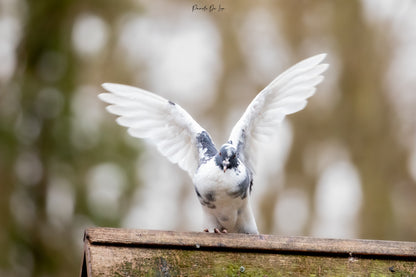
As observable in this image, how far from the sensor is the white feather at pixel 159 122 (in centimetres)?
454

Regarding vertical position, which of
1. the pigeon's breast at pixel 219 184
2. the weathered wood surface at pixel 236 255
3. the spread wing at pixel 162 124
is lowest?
the weathered wood surface at pixel 236 255

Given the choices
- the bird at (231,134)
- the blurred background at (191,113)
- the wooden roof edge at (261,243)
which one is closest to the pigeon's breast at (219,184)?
the bird at (231,134)

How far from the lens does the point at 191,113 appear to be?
906cm

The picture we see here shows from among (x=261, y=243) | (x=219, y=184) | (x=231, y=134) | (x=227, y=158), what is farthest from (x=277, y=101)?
(x=261, y=243)

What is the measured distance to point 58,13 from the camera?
9.24m

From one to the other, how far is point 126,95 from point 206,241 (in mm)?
1528

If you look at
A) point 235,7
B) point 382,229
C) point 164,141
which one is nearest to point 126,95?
point 164,141

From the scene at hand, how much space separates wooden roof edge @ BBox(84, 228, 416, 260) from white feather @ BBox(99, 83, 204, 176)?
1331 mm

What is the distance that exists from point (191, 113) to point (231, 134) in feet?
14.9

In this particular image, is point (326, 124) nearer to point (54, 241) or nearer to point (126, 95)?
point (54, 241)

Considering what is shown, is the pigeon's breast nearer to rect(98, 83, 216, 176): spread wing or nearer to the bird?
the bird

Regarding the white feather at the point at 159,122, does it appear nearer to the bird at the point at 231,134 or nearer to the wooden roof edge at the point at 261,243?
the bird at the point at 231,134

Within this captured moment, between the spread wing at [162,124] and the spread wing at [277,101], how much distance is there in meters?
0.25

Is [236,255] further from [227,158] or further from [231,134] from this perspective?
[231,134]
